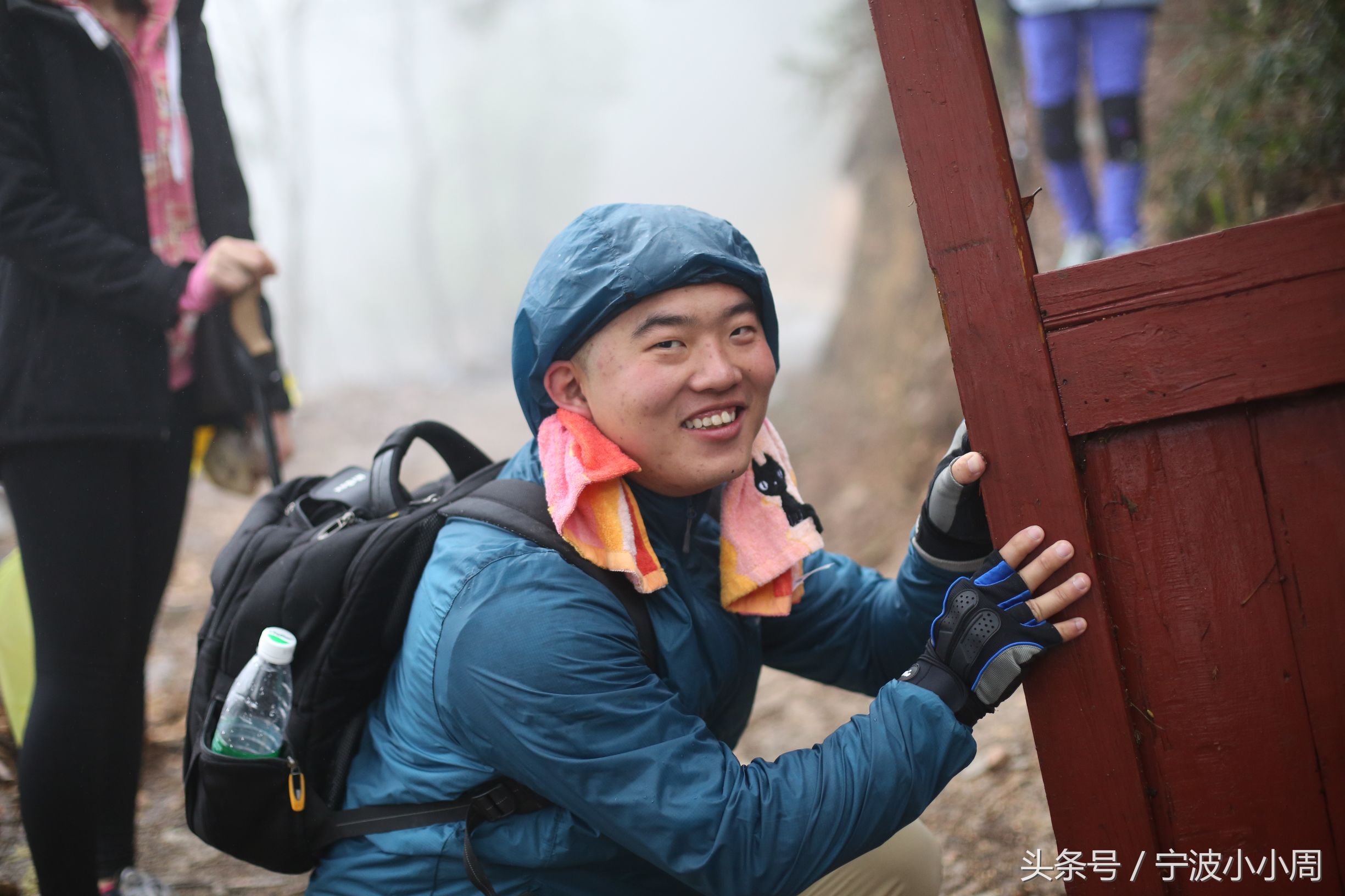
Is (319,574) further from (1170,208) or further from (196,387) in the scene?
(1170,208)

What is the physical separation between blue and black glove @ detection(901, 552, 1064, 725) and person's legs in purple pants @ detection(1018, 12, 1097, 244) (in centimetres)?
282

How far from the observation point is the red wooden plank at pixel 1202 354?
140 cm

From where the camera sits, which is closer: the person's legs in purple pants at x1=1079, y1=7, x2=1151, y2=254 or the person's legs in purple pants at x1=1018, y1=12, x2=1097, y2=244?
the person's legs in purple pants at x1=1079, y1=7, x2=1151, y2=254

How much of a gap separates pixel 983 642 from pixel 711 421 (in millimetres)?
564

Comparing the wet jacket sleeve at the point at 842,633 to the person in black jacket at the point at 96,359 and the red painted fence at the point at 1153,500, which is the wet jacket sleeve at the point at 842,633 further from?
the person in black jacket at the point at 96,359

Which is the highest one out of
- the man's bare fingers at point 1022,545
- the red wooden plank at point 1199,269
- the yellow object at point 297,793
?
the red wooden plank at point 1199,269

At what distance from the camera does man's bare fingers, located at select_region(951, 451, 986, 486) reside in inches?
60.6

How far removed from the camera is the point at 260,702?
1710 millimetres

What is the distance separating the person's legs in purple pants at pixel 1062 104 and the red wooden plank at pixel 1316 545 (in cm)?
267

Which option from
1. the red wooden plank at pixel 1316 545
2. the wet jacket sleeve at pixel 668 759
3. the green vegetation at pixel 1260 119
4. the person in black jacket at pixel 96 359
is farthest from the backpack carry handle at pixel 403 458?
the green vegetation at pixel 1260 119

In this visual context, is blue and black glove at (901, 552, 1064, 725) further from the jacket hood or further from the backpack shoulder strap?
the jacket hood

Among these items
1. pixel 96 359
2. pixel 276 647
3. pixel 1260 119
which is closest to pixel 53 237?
pixel 96 359

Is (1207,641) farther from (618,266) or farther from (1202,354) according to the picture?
(618,266)

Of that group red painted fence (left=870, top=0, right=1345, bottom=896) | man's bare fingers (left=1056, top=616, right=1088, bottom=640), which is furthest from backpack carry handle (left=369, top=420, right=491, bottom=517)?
man's bare fingers (left=1056, top=616, right=1088, bottom=640)
